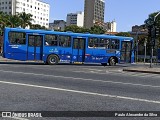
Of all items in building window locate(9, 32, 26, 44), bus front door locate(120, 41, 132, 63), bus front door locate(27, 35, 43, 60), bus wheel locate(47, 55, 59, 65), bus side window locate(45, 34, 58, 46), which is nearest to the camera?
building window locate(9, 32, 26, 44)

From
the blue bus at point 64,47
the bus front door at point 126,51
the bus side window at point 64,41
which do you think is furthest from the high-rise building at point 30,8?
the bus side window at point 64,41

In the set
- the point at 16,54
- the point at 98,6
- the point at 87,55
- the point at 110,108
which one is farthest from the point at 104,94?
the point at 98,6

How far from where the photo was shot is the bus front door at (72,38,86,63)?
3073cm

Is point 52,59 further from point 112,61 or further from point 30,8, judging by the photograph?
point 30,8

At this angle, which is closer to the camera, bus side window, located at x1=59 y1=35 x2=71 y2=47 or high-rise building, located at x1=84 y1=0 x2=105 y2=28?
bus side window, located at x1=59 y1=35 x2=71 y2=47

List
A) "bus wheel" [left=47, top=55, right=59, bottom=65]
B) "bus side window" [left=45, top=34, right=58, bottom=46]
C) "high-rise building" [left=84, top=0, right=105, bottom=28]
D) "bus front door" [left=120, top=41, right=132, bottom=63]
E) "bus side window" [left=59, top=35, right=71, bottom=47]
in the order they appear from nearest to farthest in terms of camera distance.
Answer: "bus side window" [left=45, top=34, right=58, bottom=46]
"bus wheel" [left=47, top=55, right=59, bottom=65]
"bus side window" [left=59, top=35, right=71, bottom=47]
"bus front door" [left=120, top=41, right=132, bottom=63]
"high-rise building" [left=84, top=0, right=105, bottom=28]

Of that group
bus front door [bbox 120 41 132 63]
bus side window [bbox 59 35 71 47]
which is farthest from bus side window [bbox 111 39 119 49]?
bus side window [bbox 59 35 71 47]

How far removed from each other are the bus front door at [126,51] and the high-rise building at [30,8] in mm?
122421

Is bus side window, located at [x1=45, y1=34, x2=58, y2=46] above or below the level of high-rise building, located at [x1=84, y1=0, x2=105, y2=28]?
below

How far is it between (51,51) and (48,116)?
74.1 ft

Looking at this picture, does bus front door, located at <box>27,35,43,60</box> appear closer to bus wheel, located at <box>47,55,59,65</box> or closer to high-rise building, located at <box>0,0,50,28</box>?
bus wheel, located at <box>47,55,59,65</box>

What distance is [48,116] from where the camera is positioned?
7383 millimetres

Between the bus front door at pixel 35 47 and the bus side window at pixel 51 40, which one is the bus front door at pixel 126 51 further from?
the bus front door at pixel 35 47

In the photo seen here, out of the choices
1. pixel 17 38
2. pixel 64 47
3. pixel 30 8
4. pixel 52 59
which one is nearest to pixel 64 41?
pixel 64 47
